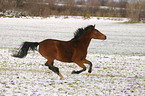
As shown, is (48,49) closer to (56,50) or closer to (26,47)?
(56,50)

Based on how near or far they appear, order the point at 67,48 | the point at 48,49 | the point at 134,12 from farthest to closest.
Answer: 1. the point at 134,12
2. the point at 67,48
3. the point at 48,49

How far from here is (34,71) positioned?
7996 millimetres

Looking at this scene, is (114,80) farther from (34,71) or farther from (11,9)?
(11,9)

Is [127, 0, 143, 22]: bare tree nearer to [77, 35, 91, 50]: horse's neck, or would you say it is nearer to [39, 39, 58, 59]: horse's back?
[77, 35, 91, 50]: horse's neck

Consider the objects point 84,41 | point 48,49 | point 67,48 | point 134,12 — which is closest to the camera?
point 48,49

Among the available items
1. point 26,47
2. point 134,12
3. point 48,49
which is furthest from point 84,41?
point 134,12

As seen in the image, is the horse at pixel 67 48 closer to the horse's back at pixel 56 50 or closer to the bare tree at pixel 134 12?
the horse's back at pixel 56 50

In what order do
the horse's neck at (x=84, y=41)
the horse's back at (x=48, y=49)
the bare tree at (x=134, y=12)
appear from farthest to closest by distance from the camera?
the bare tree at (x=134, y=12), the horse's neck at (x=84, y=41), the horse's back at (x=48, y=49)

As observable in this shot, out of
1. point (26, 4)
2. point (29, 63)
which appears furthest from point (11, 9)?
point (29, 63)

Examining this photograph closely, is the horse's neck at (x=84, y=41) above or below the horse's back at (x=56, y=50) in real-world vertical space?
above

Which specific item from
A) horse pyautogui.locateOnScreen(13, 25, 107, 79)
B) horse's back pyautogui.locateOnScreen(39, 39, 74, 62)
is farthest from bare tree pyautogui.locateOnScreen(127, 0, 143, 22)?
horse's back pyautogui.locateOnScreen(39, 39, 74, 62)

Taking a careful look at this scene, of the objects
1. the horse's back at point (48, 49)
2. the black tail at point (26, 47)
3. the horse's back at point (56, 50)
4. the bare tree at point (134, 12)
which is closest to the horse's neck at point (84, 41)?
the horse's back at point (56, 50)

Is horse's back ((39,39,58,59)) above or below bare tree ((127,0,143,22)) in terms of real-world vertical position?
below

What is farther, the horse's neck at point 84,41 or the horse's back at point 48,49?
the horse's neck at point 84,41
